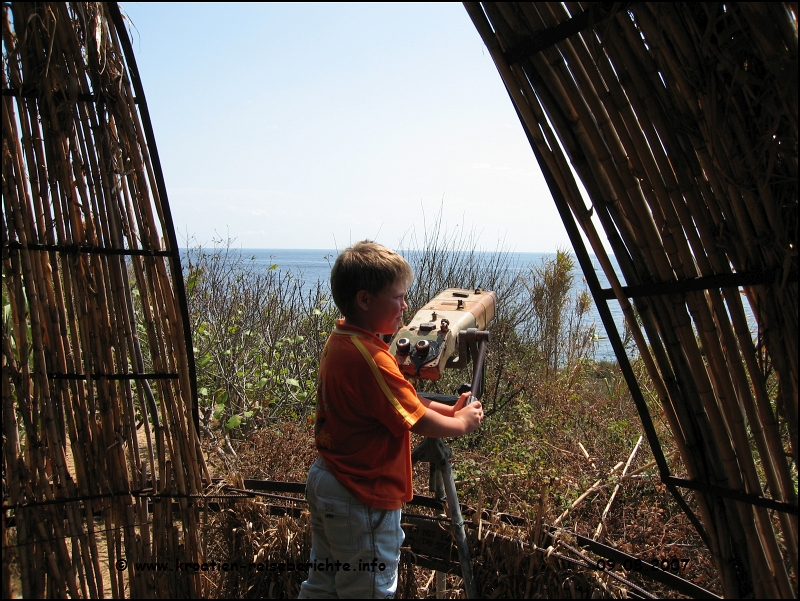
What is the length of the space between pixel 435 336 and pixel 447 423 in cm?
54

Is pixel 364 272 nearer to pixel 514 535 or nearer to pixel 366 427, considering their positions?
pixel 366 427

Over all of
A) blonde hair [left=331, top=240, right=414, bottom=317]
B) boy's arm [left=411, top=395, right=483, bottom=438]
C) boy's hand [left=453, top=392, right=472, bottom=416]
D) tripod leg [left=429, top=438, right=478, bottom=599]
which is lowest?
tripod leg [left=429, top=438, right=478, bottom=599]

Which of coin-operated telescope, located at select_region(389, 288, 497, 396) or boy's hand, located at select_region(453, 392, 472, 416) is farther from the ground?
coin-operated telescope, located at select_region(389, 288, 497, 396)

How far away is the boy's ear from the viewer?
7.13 feet

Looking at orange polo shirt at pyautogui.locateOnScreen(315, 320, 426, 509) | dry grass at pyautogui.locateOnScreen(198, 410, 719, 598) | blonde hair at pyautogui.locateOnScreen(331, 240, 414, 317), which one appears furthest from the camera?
dry grass at pyautogui.locateOnScreen(198, 410, 719, 598)

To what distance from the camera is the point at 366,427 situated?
6.98 feet

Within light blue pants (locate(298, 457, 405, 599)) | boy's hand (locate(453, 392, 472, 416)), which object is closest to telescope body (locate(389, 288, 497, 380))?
boy's hand (locate(453, 392, 472, 416))

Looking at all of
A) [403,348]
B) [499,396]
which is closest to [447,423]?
[403,348]

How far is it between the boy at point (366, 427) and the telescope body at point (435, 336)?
0.70 ft

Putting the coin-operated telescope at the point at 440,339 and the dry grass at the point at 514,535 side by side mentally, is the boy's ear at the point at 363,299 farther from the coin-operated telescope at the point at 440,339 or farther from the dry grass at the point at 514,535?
the dry grass at the point at 514,535

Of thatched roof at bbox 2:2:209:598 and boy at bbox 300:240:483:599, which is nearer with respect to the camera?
boy at bbox 300:240:483:599

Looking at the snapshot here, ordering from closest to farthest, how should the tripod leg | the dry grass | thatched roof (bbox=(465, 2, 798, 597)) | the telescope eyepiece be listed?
1. thatched roof (bbox=(465, 2, 798, 597))
2. the tripod leg
3. the telescope eyepiece
4. the dry grass

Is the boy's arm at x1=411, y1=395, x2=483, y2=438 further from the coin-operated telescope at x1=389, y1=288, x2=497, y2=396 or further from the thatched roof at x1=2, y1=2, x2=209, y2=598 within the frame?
the thatched roof at x1=2, y1=2, x2=209, y2=598

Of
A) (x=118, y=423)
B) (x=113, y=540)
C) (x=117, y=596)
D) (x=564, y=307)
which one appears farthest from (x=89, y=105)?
(x=564, y=307)
